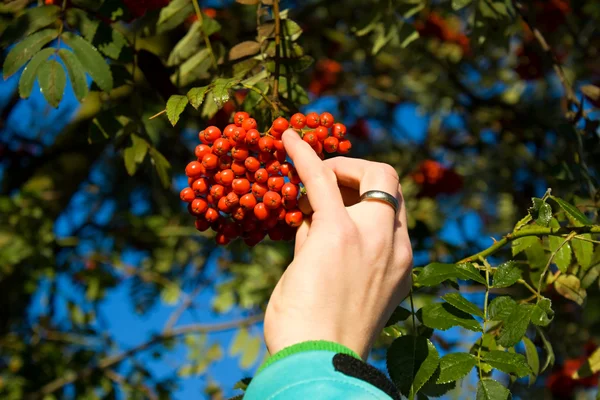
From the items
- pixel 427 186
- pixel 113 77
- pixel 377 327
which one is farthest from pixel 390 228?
pixel 427 186

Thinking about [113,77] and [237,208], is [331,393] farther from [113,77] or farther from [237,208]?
[113,77]

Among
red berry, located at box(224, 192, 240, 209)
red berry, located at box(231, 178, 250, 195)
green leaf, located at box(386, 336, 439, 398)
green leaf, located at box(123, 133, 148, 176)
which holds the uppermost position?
red berry, located at box(231, 178, 250, 195)

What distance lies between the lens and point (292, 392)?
96cm

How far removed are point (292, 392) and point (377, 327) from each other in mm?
239

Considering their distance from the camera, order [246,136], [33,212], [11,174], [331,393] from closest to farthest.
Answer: [331,393]
[246,136]
[33,212]
[11,174]

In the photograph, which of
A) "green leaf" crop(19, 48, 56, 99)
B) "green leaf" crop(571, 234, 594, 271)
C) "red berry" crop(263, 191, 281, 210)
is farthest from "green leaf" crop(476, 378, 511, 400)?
"green leaf" crop(19, 48, 56, 99)

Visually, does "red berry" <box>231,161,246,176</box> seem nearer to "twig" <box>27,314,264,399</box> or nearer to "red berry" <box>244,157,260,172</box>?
"red berry" <box>244,157,260,172</box>

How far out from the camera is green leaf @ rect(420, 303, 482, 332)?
132 cm

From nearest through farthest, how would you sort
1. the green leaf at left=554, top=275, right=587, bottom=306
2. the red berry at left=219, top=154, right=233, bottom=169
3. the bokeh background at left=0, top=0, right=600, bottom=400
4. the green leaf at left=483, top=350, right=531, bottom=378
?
1. the green leaf at left=483, top=350, right=531, bottom=378
2. the red berry at left=219, top=154, right=233, bottom=169
3. the green leaf at left=554, top=275, right=587, bottom=306
4. the bokeh background at left=0, top=0, right=600, bottom=400

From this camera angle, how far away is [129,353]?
3.71 meters

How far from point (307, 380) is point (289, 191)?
1.49 feet

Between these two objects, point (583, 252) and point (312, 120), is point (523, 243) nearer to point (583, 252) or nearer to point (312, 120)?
point (583, 252)

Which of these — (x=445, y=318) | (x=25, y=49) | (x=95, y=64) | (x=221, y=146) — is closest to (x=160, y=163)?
(x=95, y=64)

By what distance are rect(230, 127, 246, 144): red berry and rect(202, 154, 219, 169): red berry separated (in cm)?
7
